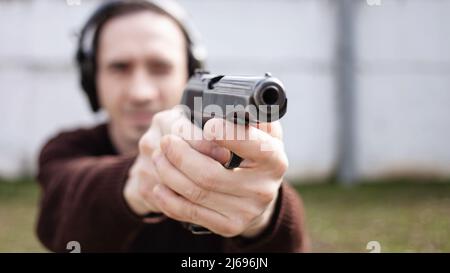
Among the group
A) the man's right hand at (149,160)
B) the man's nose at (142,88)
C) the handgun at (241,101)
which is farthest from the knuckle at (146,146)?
the man's nose at (142,88)

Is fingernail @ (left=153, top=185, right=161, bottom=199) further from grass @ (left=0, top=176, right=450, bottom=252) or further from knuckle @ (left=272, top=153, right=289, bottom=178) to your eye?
grass @ (left=0, top=176, right=450, bottom=252)

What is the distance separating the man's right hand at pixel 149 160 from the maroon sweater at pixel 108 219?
26 millimetres

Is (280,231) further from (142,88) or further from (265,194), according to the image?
(142,88)

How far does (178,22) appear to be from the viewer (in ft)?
5.13

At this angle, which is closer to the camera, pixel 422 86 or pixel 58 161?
pixel 58 161

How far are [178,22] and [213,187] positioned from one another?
33.9 inches

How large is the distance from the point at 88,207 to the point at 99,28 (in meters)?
0.64

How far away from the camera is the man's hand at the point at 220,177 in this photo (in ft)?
2.46

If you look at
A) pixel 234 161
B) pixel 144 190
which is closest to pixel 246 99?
pixel 234 161

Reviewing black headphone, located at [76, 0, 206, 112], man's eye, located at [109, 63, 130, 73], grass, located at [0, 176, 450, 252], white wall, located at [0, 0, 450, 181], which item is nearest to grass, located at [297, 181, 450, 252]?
grass, located at [0, 176, 450, 252]

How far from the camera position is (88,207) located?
1.14m

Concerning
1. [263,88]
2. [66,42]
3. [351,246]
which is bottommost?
[351,246]

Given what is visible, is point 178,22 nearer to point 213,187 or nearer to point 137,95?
point 137,95
